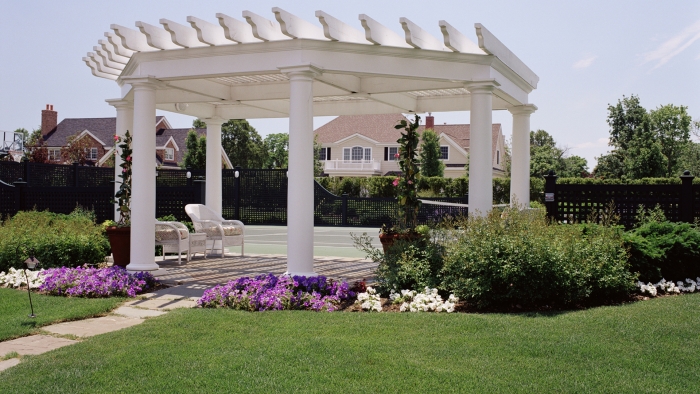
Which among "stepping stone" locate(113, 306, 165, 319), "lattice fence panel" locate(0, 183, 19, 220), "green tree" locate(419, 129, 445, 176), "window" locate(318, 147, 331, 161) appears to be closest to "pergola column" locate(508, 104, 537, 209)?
"stepping stone" locate(113, 306, 165, 319)

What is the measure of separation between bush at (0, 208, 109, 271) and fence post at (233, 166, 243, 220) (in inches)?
497

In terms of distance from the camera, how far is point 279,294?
743 centimetres

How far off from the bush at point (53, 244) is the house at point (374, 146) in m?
35.6

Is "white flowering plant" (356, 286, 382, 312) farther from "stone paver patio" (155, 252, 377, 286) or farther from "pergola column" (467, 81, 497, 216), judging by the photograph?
"pergola column" (467, 81, 497, 216)

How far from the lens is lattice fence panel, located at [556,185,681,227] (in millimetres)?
10406

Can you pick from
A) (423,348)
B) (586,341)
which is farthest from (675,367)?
(423,348)

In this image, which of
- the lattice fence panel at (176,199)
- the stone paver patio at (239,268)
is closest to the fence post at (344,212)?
the lattice fence panel at (176,199)

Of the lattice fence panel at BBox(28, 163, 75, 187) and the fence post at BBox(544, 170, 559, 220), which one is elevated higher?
the lattice fence panel at BBox(28, 163, 75, 187)

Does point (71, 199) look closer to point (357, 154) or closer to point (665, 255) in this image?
point (665, 255)

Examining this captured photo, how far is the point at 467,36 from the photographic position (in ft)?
29.2

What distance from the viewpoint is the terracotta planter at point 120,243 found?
10391 millimetres

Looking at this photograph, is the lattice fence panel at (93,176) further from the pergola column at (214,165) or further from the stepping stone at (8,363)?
the stepping stone at (8,363)

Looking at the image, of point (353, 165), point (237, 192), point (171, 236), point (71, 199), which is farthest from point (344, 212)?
point (353, 165)

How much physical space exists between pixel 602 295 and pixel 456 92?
5429 millimetres
